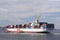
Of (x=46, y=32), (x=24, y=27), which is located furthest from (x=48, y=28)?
(x=24, y=27)

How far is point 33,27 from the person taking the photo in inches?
5901

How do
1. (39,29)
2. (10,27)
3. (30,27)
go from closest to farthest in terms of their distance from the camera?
(39,29) < (30,27) < (10,27)

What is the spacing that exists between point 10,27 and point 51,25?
1140 inches

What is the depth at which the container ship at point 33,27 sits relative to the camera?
473 ft

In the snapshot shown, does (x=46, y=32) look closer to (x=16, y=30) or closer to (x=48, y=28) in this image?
(x=48, y=28)

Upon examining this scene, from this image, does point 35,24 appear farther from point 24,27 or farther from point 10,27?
point 10,27

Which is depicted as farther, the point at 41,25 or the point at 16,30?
the point at 16,30

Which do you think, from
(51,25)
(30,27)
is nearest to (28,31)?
(30,27)

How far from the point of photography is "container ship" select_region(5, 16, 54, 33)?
473ft

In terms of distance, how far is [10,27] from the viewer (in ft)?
546

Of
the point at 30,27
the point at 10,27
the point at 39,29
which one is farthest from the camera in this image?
the point at 10,27

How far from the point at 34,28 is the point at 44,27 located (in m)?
7.51

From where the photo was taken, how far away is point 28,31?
15100 cm

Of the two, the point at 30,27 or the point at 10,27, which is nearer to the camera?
the point at 30,27
